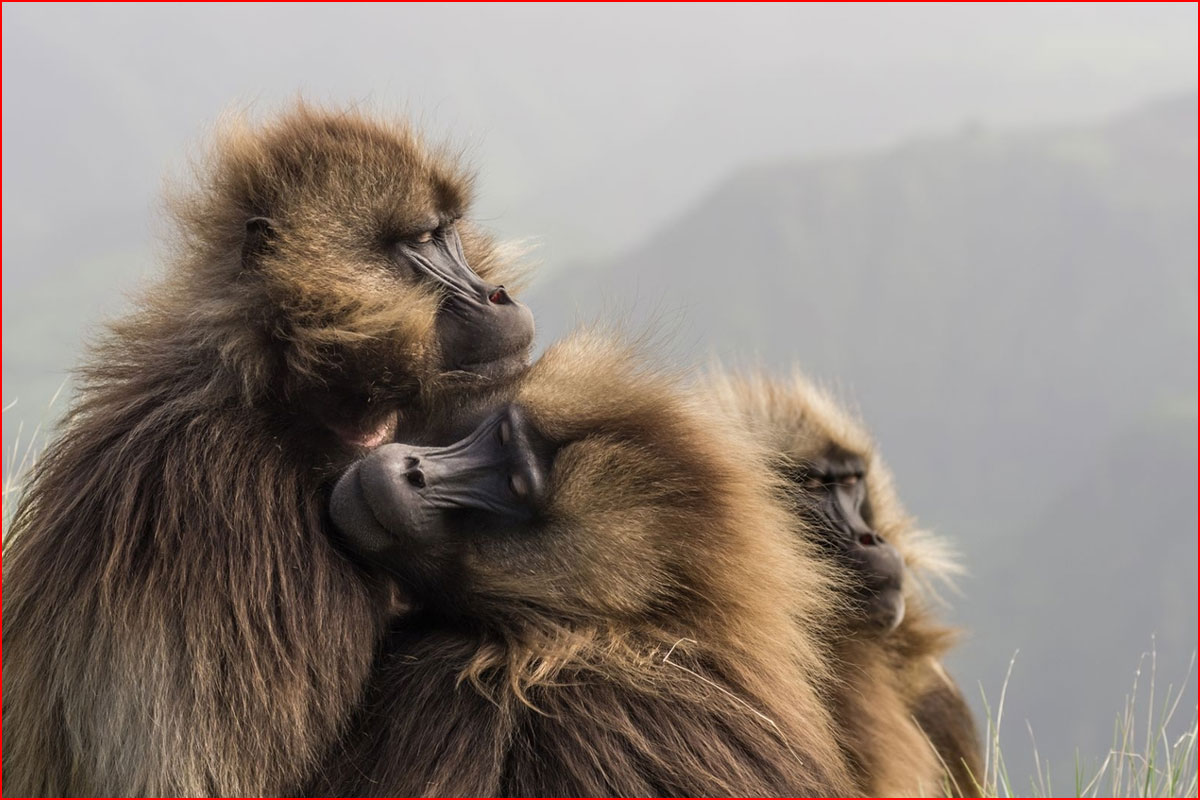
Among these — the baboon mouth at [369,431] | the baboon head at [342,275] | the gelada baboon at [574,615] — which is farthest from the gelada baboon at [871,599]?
the baboon mouth at [369,431]

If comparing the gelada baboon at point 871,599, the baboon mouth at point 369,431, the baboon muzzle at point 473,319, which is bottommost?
the gelada baboon at point 871,599

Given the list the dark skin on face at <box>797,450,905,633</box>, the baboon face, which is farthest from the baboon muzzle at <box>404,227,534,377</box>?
the dark skin on face at <box>797,450,905,633</box>

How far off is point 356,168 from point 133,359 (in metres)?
0.78

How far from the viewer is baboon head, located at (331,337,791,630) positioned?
2.94 meters

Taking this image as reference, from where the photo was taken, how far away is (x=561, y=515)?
2.95 meters

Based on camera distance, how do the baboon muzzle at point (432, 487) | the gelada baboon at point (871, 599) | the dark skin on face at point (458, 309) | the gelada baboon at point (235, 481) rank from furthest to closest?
the gelada baboon at point (871, 599)
the dark skin on face at point (458, 309)
the baboon muzzle at point (432, 487)
the gelada baboon at point (235, 481)

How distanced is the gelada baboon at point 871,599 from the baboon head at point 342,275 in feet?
3.65

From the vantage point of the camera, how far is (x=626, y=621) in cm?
299

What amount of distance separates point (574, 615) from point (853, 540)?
1.55 metres

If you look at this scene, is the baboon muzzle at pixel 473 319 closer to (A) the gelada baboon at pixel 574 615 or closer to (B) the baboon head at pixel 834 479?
(A) the gelada baboon at pixel 574 615

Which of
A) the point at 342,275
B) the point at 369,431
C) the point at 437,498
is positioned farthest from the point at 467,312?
the point at 437,498

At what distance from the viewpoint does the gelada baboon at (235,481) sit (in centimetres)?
278

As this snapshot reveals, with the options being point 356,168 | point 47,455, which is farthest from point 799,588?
point 47,455

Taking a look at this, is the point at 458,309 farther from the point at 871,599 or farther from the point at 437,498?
the point at 871,599
